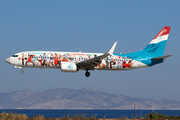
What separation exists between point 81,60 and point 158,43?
58.5 ft

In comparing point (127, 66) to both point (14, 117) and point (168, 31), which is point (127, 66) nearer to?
point (168, 31)

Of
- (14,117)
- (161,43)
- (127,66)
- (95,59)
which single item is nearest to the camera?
(14,117)

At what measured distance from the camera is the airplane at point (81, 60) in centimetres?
5340

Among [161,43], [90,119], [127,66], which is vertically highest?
[161,43]

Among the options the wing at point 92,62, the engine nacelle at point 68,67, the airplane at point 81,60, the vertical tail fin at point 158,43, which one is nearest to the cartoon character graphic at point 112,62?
Result: the airplane at point 81,60

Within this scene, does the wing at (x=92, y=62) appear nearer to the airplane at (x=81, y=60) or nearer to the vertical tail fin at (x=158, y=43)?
the airplane at (x=81, y=60)

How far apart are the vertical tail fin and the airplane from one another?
7.25 feet

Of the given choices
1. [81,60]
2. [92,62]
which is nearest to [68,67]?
[81,60]

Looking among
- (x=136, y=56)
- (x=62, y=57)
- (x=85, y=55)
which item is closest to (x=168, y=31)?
(x=136, y=56)

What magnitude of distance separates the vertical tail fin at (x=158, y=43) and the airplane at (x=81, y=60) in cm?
221

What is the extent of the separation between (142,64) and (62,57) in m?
15.7

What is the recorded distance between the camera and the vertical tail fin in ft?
199

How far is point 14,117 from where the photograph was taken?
3741 cm

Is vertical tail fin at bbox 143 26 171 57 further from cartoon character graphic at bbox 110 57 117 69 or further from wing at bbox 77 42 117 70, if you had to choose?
wing at bbox 77 42 117 70
